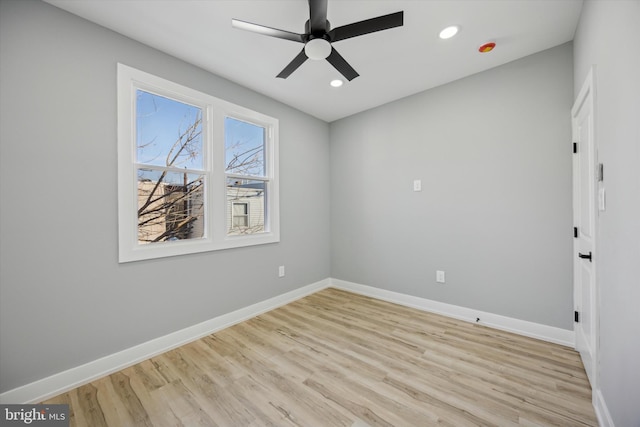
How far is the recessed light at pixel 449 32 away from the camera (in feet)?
6.62

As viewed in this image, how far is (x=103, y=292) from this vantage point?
6.38ft

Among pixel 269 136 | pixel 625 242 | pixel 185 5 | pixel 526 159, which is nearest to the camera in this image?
pixel 625 242

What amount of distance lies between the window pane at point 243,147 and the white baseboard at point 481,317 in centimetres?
233

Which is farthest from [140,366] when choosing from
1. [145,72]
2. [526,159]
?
[526,159]

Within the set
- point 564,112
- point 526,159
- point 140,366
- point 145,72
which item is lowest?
point 140,366

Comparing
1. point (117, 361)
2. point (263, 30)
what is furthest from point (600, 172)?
point (117, 361)

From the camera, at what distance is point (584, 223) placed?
1962 millimetres

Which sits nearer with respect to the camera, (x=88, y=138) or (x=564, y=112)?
(x=88, y=138)

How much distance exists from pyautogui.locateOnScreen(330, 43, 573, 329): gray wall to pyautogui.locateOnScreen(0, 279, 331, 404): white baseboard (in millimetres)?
1937

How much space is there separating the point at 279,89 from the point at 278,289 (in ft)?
8.45

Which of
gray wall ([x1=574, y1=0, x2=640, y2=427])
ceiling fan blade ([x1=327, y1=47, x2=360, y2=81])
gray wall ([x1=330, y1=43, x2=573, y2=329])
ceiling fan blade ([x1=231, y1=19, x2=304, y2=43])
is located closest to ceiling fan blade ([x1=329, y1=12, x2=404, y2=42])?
ceiling fan blade ([x1=327, y1=47, x2=360, y2=81])

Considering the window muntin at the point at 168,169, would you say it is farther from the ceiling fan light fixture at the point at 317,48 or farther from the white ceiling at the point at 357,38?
the ceiling fan light fixture at the point at 317,48

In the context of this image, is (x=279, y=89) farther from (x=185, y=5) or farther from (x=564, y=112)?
(x=564, y=112)

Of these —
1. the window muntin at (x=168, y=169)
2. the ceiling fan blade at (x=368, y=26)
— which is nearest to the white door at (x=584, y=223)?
the ceiling fan blade at (x=368, y=26)
